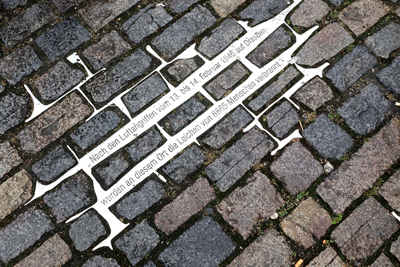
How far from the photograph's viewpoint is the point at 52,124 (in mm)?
3318

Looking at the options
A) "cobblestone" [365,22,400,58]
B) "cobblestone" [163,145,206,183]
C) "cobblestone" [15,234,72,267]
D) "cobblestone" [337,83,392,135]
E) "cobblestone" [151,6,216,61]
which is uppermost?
"cobblestone" [151,6,216,61]

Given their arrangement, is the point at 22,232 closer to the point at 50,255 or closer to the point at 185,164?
the point at 50,255

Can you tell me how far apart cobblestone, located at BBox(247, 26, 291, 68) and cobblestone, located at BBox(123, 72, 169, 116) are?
1.03 metres

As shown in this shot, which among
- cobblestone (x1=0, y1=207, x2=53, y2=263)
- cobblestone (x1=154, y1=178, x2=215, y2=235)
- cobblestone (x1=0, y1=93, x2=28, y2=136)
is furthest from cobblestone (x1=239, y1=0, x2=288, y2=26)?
cobblestone (x1=0, y1=207, x2=53, y2=263)

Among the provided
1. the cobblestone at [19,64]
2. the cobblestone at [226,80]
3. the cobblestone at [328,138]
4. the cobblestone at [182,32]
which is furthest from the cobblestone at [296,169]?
the cobblestone at [19,64]

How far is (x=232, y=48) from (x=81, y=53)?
1684 mm

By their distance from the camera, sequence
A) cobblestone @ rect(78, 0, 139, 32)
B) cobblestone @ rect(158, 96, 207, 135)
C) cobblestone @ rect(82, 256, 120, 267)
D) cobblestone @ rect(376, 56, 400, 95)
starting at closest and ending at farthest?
1. cobblestone @ rect(82, 256, 120, 267)
2. cobblestone @ rect(158, 96, 207, 135)
3. cobblestone @ rect(376, 56, 400, 95)
4. cobblestone @ rect(78, 0, 139, 32)

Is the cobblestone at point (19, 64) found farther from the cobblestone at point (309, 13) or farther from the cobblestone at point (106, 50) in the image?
the cobblestone at point (309, 13)

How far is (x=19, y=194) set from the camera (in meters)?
3.19

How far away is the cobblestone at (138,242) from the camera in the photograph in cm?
304

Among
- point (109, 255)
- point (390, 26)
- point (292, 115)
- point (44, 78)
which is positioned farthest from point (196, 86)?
point (390, 26)

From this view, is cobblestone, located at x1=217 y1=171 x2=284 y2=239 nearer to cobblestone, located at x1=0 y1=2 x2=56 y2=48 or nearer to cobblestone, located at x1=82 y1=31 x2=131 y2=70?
cobblestone, located at x1=82 y1=31 x2=131 y2=70

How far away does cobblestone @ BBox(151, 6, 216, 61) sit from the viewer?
3.52 meters

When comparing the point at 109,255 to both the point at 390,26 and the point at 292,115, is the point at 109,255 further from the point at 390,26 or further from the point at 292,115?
the point at 390,26
